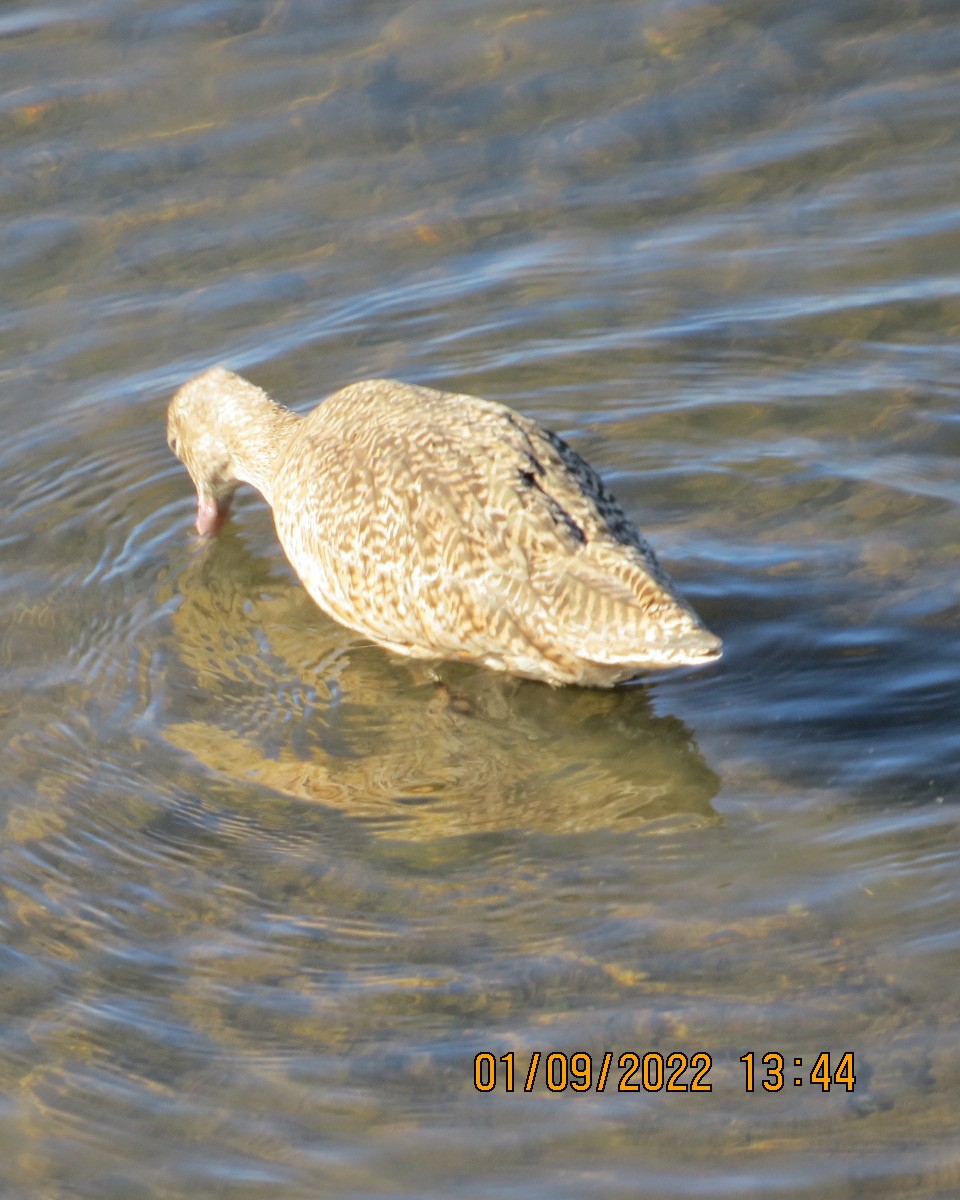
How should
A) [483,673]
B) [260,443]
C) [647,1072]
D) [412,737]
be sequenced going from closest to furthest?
[647,1072] → [412,737] → [483,673] → [260,443]

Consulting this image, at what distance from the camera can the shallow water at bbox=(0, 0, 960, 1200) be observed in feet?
14.7

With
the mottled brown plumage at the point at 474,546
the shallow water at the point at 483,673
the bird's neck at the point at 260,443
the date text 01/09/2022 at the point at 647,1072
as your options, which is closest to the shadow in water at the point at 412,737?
the shallow water at the point at 483,673

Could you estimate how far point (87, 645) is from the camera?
6605 millimetres

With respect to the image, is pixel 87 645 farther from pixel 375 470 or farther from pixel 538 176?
pixel 538 176

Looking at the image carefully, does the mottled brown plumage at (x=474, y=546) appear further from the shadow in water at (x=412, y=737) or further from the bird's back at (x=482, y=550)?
the shadow in water at (x=412, y=737)

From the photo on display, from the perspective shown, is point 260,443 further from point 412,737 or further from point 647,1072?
point 647,1072

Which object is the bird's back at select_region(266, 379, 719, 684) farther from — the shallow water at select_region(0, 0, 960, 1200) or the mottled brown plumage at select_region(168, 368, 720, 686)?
the shallow water at select_region(0, 0, 960, 1200)

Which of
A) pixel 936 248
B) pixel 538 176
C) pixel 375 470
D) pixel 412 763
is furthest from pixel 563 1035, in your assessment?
pixel 538 176

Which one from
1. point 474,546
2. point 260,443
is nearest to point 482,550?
point 474,546

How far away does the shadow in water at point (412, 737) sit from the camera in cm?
558

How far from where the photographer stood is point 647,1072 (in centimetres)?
443

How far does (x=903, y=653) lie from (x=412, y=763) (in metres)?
1.67

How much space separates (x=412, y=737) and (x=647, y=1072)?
1880 millimetres

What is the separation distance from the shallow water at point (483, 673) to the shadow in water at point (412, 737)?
2 cm
